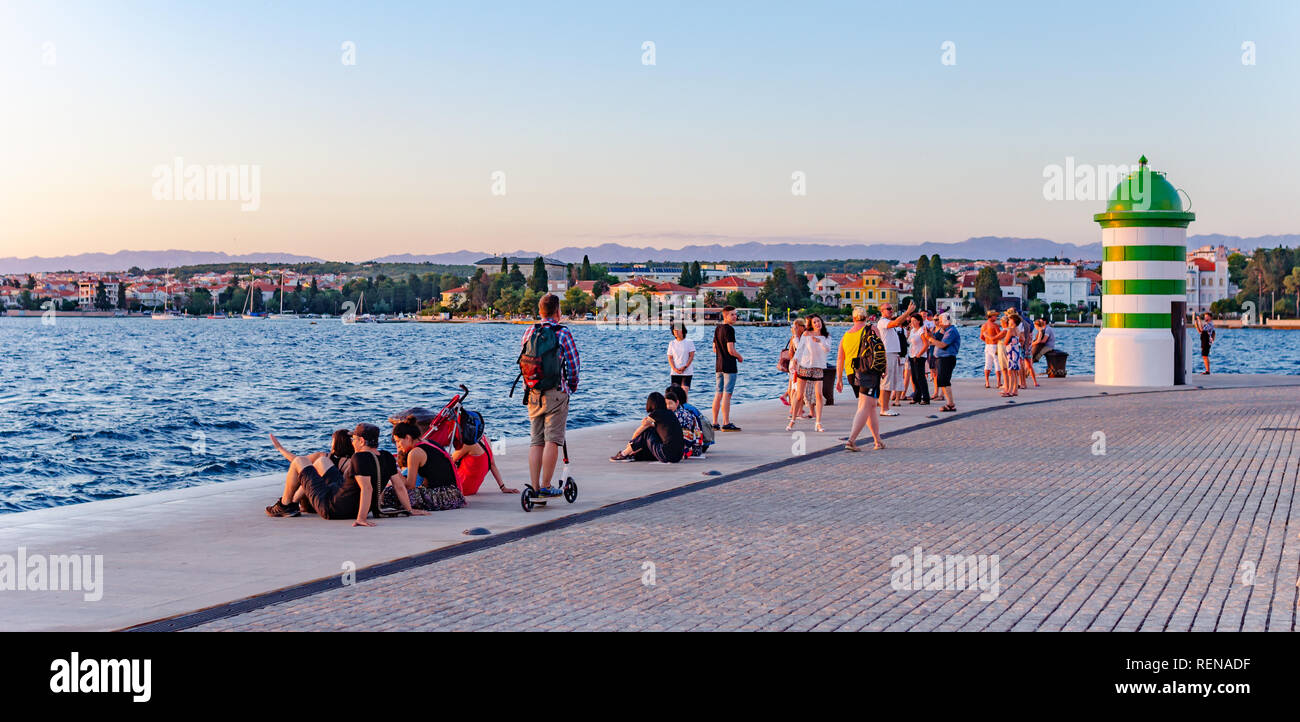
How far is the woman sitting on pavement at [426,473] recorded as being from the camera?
10.9m

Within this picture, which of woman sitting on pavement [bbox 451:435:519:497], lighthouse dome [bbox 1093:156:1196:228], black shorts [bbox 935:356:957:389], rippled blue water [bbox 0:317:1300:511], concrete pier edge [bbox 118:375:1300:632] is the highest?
lighthouse dome [bbox 1093:156:1196:228]

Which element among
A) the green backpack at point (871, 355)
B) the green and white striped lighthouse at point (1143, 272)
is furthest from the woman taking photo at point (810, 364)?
the green and white striped lighthouse at point (1143, 272)

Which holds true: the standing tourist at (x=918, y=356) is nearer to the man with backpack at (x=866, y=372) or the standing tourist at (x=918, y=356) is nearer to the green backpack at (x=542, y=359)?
the man with backpack at (x=866, y=372)

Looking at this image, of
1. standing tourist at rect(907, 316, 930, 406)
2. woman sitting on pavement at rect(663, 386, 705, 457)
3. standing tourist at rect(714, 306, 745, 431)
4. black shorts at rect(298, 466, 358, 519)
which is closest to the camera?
black shorts at rect(298, 466, 358, 519)

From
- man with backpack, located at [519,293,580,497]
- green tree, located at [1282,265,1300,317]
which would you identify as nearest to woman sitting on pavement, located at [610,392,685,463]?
man with backpack, located at [519,293,580,497]

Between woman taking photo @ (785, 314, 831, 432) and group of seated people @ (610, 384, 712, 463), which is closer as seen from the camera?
group of seated people @ (610, 384, 712, 463)

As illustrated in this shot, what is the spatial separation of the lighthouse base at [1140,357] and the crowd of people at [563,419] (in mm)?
4054

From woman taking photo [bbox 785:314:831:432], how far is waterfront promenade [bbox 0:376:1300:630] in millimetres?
3038

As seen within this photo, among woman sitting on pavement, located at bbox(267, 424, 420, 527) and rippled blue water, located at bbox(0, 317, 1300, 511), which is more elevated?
woman sitting on pavement, located at bbox(267, 424, 420, 527)

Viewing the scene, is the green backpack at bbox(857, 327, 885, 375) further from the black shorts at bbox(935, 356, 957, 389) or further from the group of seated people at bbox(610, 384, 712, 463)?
the black shorts at bbox(935, 356, 957, 389)

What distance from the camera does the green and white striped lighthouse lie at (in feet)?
93.0

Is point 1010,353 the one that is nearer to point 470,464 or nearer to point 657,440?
point 657,440

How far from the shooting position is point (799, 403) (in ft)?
62.7
